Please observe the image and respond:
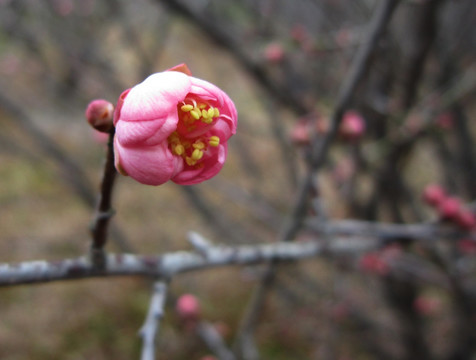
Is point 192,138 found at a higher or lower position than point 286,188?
lower

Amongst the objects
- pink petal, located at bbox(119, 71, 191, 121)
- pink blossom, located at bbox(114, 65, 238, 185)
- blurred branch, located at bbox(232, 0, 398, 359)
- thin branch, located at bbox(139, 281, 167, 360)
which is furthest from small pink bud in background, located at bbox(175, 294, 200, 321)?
pink petal, located at bbox(119, 71, 191, 121)

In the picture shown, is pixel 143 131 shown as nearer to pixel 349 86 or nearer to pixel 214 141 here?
pixel 214 141

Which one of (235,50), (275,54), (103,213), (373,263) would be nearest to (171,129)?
(103,213)

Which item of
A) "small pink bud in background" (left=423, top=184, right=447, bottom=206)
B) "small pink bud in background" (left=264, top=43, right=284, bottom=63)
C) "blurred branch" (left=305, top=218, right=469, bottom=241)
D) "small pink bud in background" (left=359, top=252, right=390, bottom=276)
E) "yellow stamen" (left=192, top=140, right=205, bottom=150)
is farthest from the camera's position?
"small pink bud in background" (left=359, top=252, right=390, bottom=276)

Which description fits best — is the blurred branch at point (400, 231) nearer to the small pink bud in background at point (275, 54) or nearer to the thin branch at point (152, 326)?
the thin branch at point (152, 326)

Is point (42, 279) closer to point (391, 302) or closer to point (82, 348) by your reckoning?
point (391, 302)

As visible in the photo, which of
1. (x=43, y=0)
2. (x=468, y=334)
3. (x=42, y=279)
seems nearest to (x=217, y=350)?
(x=42, y=279)

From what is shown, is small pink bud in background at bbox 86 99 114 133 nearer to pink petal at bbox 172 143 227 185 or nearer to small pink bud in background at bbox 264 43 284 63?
pink petal at bbox 172 143 227 185
